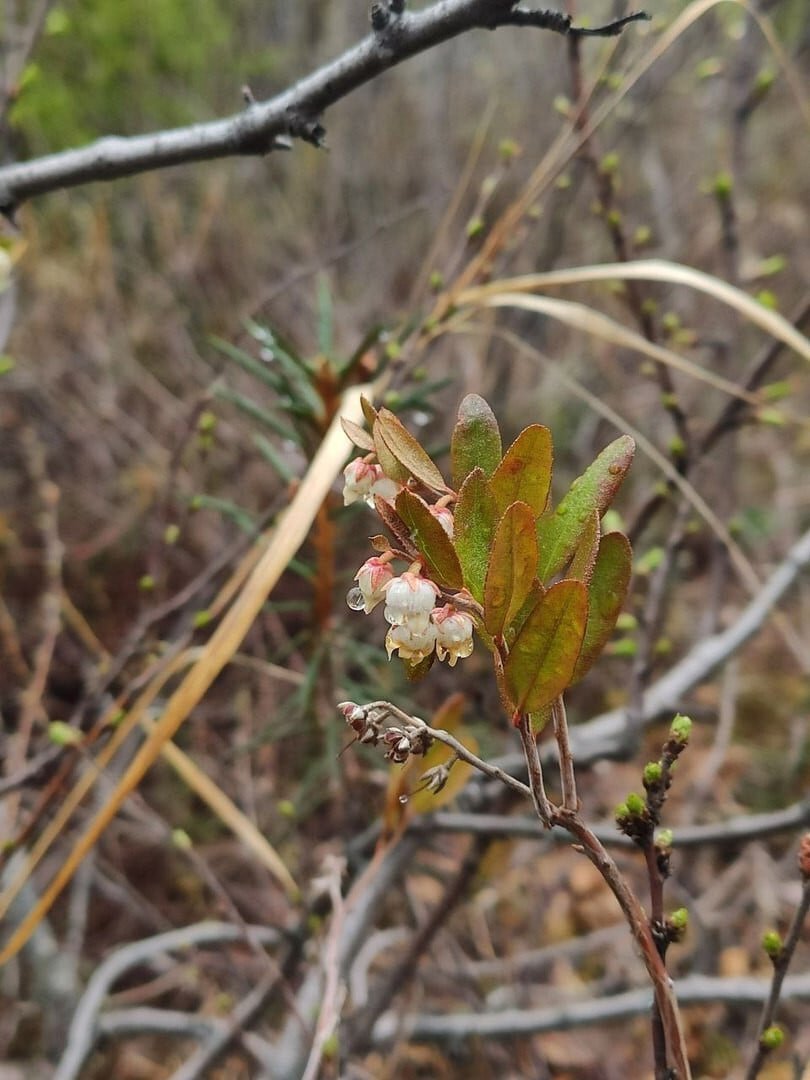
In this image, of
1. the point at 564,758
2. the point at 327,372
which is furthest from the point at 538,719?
the point at 327,372

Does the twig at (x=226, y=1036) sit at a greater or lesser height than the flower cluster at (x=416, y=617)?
lesser

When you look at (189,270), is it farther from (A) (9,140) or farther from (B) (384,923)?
(B) (384,923)

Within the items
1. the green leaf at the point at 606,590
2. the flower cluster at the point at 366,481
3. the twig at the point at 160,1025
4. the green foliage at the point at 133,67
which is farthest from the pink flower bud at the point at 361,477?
the green foliage at the point at 133,67

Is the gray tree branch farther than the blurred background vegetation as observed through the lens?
No

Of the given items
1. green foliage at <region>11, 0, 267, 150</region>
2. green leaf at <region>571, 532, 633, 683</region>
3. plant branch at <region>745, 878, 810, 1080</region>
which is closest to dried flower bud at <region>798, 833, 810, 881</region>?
plant branch at <region>745, 878, 810, 1080</region>

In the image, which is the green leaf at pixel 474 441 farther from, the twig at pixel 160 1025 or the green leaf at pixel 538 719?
the twig at pixel 160 1025

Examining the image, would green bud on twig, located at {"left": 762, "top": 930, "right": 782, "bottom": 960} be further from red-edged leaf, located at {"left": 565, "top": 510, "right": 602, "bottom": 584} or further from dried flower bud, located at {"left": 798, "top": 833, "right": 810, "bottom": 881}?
red-edged leaf, located at {"left": 565, "top": 510, "right": 602, "bottom": 584}
